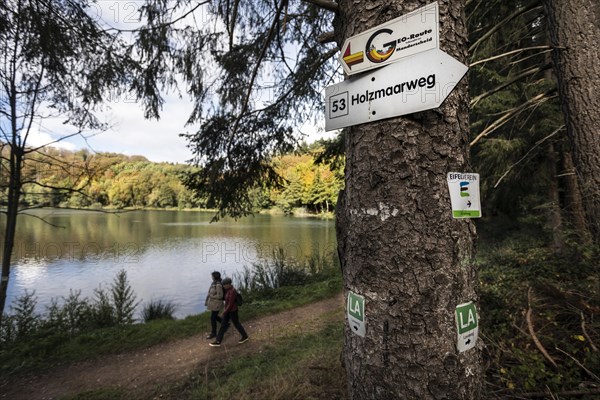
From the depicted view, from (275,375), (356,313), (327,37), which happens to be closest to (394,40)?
(327,37)

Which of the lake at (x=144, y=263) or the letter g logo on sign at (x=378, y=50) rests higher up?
the letter g logo on sign at (x=378, y=50)

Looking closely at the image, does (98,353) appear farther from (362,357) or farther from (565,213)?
(565,213)

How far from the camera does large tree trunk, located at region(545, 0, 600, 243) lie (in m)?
1.92

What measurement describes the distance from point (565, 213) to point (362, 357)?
3530 mm

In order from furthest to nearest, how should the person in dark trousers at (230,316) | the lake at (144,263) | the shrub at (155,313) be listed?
the lake at (144,263) < the shrub at (155,313) < the person in dark trousers at (230,316)

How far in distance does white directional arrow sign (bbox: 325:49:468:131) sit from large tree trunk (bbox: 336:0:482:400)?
0.04 meters

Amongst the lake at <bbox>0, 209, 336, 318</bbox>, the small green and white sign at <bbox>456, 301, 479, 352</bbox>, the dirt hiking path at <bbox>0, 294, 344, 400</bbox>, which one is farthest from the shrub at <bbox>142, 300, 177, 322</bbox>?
the small green and white sign at <bbox>456, 301, 479, 352</bbox>

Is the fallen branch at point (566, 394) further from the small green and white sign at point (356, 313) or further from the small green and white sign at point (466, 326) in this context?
the small green and white sign at point (356, 313)

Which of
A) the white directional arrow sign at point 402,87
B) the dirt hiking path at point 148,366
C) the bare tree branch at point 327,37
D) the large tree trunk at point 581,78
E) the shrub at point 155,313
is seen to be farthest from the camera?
the shrub at point 155,313

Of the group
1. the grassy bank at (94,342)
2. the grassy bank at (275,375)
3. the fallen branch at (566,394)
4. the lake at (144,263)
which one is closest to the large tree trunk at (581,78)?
the fallen branch at (566,394)

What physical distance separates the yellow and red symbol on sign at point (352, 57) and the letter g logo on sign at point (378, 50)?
22mm

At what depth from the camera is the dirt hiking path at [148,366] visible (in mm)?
4188

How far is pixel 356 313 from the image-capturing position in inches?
39.1

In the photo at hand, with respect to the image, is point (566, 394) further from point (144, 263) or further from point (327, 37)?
point (144, 263)
